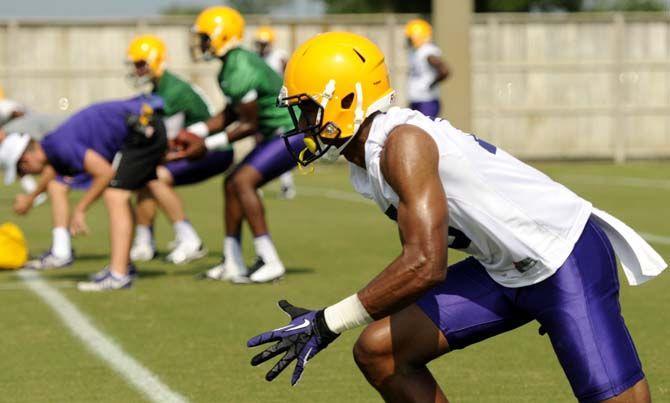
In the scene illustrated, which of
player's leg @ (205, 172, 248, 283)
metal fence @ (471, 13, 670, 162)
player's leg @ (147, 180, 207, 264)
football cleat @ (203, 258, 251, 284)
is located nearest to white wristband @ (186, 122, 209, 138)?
player's leg @ (205, 172, 248, 283)

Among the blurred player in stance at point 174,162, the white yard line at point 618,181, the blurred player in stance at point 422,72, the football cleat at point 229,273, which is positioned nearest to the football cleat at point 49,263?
the blurred player in stance at point 174,162

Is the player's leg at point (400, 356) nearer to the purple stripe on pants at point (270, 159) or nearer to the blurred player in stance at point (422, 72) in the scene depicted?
the purple stripe on pants at point (270, 159)

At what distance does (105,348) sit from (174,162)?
3.98 meters

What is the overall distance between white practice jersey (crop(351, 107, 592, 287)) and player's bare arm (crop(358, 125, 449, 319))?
0.15 m

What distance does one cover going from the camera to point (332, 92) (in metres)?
4.49

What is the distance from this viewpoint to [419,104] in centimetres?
2003

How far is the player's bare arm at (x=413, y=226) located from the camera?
4199mm

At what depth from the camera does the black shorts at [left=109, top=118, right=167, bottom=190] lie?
987cm

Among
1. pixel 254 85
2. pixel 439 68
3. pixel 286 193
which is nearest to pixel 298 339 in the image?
pixel 254 85

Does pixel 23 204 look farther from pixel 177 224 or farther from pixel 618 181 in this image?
pixel 618 181

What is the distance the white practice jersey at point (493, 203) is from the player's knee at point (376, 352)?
0.40 m

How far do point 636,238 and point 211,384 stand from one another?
2.49m

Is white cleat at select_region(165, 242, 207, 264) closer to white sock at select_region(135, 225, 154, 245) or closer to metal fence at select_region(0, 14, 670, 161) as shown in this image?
white sock at select_region(135, 225, 154, 245)

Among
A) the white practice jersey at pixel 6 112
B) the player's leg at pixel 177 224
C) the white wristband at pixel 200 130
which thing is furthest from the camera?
the white practice jersey at pixel 6 112
